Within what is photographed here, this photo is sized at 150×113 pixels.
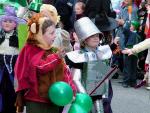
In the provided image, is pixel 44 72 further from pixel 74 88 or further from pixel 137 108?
pixel 137 108

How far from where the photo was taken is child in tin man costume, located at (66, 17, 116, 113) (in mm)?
4750

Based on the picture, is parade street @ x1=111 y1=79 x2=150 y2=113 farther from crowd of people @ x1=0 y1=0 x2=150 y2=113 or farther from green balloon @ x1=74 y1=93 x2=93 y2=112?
green balloon @ x1=74 y1=93 x2=93 y2=112

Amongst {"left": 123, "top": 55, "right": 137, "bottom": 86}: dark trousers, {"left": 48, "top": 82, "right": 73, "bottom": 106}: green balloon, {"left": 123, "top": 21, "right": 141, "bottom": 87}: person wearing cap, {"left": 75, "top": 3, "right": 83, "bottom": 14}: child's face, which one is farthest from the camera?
{"left": 123, "top": 55, "right": 137, "bottom": 86}: dark trousers

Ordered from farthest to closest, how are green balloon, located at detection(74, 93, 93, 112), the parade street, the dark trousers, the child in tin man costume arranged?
the dark trousers
the parade street
the child in tin man costume
green balloon, located at detection(74, 93, 93, 112)

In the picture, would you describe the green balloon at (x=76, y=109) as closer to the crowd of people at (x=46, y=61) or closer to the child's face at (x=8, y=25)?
the crowd of people at (x=46, y=61)

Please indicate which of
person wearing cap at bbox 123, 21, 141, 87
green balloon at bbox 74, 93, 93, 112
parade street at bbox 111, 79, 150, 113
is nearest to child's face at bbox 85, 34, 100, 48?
green balloon at bbox 74, 93, 93, 112

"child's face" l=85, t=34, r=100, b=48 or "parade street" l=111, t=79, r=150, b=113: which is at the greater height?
"child's face" l=85, t=34, r=100, b=48

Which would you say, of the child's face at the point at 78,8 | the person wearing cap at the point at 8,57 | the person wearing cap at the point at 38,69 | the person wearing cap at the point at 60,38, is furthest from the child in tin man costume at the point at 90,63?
the child's face at the point at 78,8

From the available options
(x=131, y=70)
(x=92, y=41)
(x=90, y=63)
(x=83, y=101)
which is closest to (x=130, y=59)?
(x=131, y=70)

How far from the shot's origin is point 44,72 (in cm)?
411

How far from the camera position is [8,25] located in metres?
5.37

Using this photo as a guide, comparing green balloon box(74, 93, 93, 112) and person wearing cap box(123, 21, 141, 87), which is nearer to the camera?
green balloon box(74, 93, 93, 112)

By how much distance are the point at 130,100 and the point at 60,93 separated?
396cm

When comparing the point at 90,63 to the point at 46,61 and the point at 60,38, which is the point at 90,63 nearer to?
the point at 60,38
